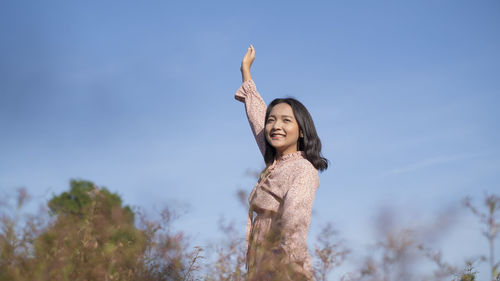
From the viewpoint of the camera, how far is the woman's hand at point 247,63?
17.9ft

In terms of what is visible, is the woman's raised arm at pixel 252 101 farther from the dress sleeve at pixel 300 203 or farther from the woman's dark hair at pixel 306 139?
the dress sleeve at pixel 300 203

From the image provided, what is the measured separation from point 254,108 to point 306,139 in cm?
78

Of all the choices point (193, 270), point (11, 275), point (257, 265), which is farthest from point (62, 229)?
point (257, 265)

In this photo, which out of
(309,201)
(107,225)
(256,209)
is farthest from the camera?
(256,209)

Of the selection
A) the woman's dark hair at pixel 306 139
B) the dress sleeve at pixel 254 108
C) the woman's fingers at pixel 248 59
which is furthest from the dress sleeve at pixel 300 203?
the woman's fingers at pixel 248 59

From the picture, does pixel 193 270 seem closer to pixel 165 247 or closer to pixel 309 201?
pixel 165 247

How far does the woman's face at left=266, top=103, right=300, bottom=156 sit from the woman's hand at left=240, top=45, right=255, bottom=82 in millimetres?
999

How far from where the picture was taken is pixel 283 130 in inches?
174

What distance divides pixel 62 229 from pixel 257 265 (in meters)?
1.03

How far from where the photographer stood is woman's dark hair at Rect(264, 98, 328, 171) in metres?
4.45

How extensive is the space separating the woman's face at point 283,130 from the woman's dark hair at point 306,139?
0.05 meters

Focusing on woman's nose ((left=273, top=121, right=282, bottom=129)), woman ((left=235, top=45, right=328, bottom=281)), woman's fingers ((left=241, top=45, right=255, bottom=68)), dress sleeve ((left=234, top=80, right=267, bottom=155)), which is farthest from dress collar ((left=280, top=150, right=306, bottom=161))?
woman's fingers ((left=241, top=45, right=255, bottom=68))

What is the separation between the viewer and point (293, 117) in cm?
447

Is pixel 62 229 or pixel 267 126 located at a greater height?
pixel 267 126
